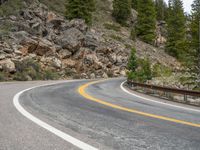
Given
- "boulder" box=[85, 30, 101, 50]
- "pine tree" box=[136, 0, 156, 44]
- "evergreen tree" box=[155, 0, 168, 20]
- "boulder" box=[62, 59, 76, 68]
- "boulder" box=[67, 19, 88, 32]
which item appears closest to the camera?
"boulder" box=[62, 59, 76, 68]

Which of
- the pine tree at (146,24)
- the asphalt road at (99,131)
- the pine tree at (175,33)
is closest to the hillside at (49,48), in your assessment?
the pine tree at (146,24)

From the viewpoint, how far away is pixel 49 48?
34.0 meters

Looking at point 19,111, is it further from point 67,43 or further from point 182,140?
point 67,43

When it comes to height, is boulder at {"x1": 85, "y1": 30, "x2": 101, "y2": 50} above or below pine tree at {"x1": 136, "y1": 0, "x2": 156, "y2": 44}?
below

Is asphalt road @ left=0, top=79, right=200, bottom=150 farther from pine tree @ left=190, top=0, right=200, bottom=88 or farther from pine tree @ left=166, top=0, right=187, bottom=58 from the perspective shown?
pine tree @ left=166, top=0, right=187, bottom=58

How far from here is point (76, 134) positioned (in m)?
5.21

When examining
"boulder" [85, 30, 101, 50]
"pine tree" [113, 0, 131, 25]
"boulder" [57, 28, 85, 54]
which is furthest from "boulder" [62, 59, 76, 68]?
"pine tree" [113, 0, 131, 25]

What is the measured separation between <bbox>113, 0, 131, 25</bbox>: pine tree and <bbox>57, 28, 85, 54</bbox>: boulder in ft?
98.9

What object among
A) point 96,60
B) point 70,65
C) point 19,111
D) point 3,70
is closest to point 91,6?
point 96,60

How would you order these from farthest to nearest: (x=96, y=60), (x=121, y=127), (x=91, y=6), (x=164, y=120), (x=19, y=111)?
(x=91, y=6)
(x=96, y=60)
(x=19, y=111)
(x=164, y=120)
(x=121, y=127)

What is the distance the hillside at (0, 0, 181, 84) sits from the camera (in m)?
29.5

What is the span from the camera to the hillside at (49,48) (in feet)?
96.6

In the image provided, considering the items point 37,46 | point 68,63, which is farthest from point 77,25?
point 37,46

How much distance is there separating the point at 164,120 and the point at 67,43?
104 ft
